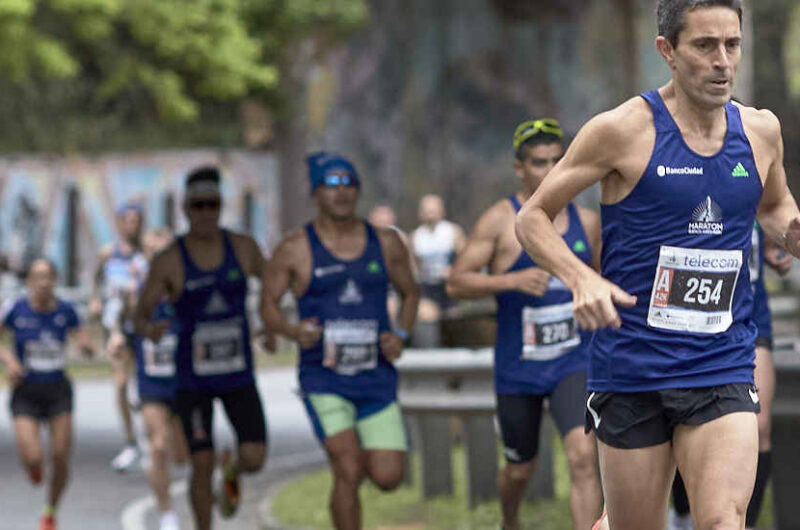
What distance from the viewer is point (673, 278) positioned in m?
5.77

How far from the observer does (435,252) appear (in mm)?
20891

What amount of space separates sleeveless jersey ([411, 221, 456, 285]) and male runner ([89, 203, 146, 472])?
4.75 m

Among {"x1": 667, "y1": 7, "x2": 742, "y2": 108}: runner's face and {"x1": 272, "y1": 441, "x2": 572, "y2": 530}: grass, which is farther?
{"x1": 272, "y1": 441, "x2": 572, "y2": 530}: grass

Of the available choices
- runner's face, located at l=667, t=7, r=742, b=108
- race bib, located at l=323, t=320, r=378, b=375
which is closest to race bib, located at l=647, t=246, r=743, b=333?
runner's face, located at l=667, t=7, r=742, b=108

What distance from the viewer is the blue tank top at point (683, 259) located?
226 inches

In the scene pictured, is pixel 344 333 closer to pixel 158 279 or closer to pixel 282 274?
pixel 282 274

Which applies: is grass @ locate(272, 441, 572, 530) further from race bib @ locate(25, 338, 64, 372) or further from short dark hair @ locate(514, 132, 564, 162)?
short dark hair @ locate(514, 132, 564, 162)

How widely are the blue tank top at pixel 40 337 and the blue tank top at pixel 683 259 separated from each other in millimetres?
7527

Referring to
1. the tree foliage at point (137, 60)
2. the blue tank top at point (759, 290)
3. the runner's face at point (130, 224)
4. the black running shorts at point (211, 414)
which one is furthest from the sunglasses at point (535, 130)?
the tree foliage at point (137, 60)

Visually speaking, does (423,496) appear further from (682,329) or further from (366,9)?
(366,9)

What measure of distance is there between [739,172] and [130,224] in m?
10.4

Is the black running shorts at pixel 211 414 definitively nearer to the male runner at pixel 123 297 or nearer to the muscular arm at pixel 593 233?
the muscular arm at pixel 593 233

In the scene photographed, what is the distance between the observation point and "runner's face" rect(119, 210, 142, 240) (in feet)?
51.3

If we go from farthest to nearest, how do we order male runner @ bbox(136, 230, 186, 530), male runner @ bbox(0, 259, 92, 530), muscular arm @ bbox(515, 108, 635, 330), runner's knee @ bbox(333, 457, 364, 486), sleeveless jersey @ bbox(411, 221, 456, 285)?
sleeveless jersey @ bbox(411, 221, 456, 285) < male runner @ bbox(0, 259, 92, 530) < male runner @ bbox(136, 230, 186, 530) < runner's knee @ bbox(333, 457, 364, 486) < muscular arm @ bbox(515, 108, 635, 330)
